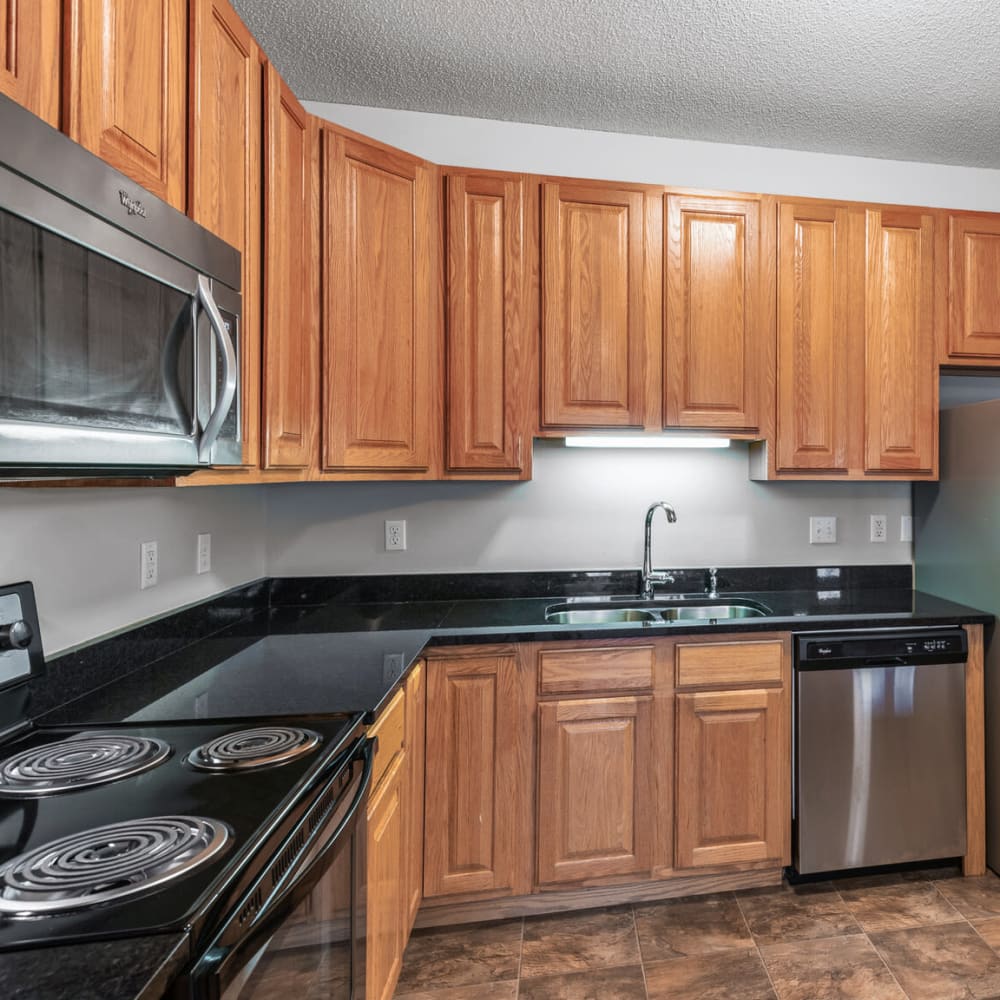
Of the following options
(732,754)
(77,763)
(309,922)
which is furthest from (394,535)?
(309,922)

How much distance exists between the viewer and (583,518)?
2.67 metres

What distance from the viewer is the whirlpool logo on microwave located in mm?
973

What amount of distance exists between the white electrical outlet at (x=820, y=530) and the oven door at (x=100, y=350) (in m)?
2.36

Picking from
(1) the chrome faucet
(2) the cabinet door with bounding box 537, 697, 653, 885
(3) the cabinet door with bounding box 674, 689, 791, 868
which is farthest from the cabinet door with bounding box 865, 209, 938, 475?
(2) the cabinet door with bounding box 537, 697, 653, 885

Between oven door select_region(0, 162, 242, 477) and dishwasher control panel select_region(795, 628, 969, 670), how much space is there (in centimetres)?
185

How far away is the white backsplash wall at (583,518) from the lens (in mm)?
2561

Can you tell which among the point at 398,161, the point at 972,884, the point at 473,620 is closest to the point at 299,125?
the point at 398,161

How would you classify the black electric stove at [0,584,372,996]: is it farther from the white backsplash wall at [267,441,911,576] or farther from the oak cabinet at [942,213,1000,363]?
→ the oak cabinet at [942,213,1000,363]

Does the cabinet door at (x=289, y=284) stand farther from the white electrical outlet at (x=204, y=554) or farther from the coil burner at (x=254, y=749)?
the coil burner at (x=254, y=749)

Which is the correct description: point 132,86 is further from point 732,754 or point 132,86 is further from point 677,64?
point 732,754

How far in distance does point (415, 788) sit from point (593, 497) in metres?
1.28

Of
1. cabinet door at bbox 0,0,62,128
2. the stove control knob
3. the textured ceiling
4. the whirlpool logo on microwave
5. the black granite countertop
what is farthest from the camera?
the textured ceiling

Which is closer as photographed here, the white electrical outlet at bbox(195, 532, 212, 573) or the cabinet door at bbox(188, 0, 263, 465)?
the cabinet door at bbox(188, 0, 263, 465)

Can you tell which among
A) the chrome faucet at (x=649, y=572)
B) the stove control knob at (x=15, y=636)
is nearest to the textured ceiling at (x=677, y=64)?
the chrome faucet at (x=649, y=572)
